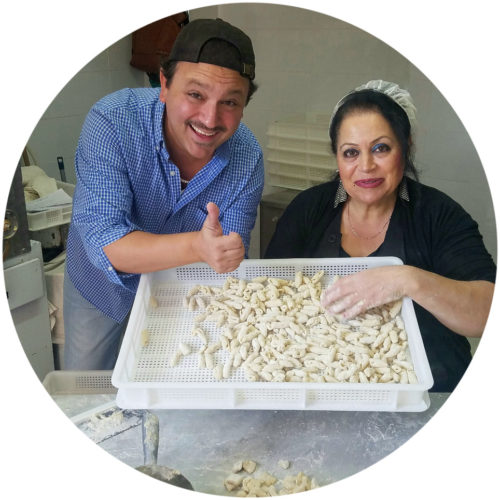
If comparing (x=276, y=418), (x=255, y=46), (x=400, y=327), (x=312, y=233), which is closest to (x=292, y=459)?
(x=276, y=418)

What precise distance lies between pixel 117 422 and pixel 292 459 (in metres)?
0.34

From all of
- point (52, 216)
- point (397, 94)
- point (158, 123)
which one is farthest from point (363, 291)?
point (52, 216)

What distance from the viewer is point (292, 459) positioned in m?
1.11

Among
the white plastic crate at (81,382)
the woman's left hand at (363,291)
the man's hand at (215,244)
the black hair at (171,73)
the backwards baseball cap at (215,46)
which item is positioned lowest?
the white plastic crate at (81,382)

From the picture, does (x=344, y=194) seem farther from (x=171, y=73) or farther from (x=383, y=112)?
(x=171, y=73)

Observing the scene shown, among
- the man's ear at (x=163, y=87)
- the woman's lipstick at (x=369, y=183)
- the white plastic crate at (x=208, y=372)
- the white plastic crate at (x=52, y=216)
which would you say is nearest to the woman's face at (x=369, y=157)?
the woman's lipstick at (x=369, y=183)

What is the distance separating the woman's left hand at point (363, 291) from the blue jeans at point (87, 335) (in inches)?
16.2

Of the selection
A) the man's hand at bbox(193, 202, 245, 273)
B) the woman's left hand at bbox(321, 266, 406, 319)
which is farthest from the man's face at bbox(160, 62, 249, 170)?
the woman's left hand at bbox(321, 266, 406, 319)

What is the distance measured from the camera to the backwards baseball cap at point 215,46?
991 mm

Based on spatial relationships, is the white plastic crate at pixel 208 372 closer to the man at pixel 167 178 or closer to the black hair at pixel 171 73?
the man at pixel 167 178

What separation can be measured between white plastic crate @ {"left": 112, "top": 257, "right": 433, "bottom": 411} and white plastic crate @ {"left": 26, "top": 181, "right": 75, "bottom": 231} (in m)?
0.20

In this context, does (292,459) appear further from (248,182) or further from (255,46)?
(255,46)

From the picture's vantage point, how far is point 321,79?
3.56 feet

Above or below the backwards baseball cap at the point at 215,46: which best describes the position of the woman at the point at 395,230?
below
